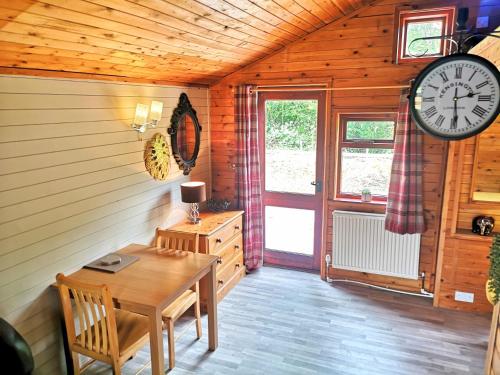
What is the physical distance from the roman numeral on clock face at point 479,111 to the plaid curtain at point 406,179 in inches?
61.6

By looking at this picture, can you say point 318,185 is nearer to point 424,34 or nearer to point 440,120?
point 424,34

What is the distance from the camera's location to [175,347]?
10.5 ft

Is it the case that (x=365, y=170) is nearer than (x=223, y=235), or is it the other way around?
(x=223, y=235)

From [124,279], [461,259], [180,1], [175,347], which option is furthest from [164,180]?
[461,259]

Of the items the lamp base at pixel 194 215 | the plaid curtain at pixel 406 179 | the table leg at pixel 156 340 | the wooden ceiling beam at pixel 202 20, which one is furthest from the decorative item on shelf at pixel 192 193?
the plaid curtain at pixel 406 179

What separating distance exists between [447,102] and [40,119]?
242 cm

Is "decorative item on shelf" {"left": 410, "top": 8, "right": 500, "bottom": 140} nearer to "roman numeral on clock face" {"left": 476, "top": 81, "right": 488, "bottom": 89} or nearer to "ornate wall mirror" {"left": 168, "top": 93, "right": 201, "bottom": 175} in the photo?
"roman numeral on clock face" {"left": 476, "top": 81, "right": 488, "bottom": 89}

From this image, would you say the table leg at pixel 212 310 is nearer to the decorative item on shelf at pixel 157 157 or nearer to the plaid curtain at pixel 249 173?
the decorative item on shelf at pixel 157 157

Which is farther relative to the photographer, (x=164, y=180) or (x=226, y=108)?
(x=226, y=108)

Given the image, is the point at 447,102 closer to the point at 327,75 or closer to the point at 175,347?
the point at 327,75

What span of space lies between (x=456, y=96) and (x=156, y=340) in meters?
2.24

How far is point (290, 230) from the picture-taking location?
4.57 meters

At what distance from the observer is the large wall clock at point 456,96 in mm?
1963

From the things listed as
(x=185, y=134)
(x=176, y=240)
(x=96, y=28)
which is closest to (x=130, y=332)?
(x=176, y=240)
